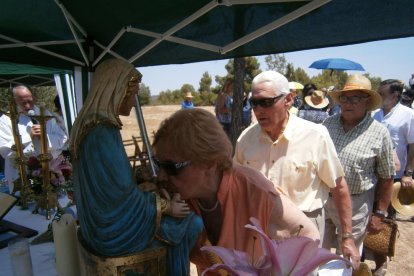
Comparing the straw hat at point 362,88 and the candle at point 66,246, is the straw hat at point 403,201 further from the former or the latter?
the candle at point 66,246

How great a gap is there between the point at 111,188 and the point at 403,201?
388 cm

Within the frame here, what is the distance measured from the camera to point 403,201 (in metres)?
3.81

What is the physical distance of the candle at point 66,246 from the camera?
1.25 m

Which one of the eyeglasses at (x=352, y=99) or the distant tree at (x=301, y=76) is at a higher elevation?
the distant tree at (x=301, y=76)

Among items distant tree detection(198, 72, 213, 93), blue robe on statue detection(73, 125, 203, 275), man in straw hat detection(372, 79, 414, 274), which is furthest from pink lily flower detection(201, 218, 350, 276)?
distant tree detection(198, 72, 213, 93)

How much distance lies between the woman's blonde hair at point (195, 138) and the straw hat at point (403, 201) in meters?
3.21

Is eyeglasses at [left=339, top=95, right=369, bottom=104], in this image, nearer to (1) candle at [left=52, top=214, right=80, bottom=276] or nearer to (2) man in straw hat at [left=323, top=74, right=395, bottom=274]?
(2) man in straw hat at [left=323, top=74, right=395, bottom=274]

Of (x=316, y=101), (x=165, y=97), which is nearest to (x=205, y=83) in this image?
(x=165, y=97)

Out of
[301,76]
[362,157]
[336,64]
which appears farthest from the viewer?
[301,76]

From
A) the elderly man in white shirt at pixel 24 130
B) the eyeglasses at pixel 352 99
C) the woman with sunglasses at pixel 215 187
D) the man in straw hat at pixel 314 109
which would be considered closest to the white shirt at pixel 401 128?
the man in straw hat at pixel 314 109

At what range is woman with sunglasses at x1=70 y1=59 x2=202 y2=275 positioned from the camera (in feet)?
3.40

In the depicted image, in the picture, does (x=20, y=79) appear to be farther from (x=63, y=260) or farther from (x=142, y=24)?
(x=63, y=260)

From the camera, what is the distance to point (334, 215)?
2523mm

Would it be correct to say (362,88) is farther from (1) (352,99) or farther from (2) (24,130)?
(2) (24,130)
